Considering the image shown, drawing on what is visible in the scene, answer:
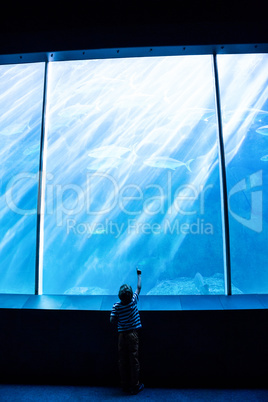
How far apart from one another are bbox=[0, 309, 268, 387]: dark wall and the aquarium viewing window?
1593cm

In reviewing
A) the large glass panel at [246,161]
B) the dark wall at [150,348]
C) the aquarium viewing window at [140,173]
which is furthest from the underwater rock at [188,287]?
the dark wall at [150,348]

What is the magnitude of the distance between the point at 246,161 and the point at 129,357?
23636 mm

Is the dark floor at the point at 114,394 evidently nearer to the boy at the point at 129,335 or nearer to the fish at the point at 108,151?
the boy at the point at 129,335

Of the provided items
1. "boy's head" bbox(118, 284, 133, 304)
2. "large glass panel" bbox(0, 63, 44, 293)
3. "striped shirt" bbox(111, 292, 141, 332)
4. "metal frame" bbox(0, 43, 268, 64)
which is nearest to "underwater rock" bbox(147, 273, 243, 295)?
"large glass panel" bbox(0, 63, 44, 293)

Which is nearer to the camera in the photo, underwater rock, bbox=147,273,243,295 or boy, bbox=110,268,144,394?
boy, bbox=110,268,144,394

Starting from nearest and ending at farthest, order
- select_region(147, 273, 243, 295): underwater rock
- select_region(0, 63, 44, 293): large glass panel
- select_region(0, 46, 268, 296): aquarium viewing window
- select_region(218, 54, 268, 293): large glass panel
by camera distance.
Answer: select_region(147, 273, 243, 295): underwater rock
select_region(218, 54, 268, 293): large glass panel
select_region(0, 46, 268, 296): aquarium viewing window
select_region(0, 63, 44, 293): large glass panel

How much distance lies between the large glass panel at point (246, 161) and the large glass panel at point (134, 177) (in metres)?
1.63

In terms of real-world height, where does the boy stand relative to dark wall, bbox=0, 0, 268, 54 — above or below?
below

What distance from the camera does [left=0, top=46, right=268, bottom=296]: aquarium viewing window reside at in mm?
20891

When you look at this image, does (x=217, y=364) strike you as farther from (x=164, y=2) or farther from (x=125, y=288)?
(x=164, y=2)

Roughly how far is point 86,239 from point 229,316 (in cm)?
2683

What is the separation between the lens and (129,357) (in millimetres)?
2639

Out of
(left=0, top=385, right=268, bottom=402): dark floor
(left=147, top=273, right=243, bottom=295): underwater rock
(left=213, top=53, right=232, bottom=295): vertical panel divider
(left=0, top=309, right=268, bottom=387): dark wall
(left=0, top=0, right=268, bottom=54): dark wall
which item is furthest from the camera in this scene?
(left=147, top=273, right=243, bottom=295): underwater rock

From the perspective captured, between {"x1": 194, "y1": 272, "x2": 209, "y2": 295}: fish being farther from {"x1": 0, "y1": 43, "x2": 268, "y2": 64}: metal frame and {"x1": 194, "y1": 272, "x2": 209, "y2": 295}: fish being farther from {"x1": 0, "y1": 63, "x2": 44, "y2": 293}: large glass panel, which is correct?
{"x1": 0, "y1": 43, "x2": 268, "y2": 64}: metal frame
